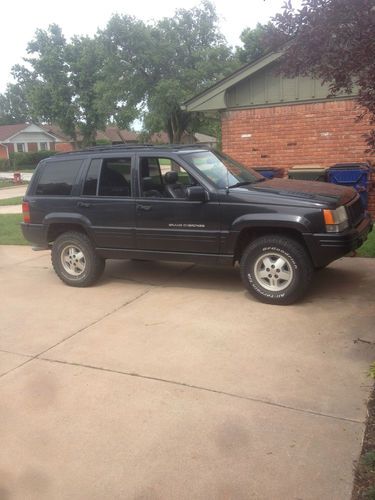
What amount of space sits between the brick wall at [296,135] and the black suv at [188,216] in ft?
12.5

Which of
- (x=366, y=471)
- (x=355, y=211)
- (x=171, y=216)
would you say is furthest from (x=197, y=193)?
(x=366, y=471)

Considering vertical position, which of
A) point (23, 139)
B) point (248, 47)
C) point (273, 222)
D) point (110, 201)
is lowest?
point (273, 222)

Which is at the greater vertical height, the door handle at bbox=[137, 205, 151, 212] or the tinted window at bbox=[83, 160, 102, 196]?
the tinted window at bbox=[83, 160, 102, 196]

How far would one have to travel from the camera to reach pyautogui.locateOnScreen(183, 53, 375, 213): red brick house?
991 centimetres

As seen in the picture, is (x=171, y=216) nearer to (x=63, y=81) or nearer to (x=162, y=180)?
(x=162, y=180)

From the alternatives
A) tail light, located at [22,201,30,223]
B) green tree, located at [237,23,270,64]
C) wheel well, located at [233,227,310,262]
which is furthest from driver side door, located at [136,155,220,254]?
green tree, located at [237,23,270,64]

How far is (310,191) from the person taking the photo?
590 cm

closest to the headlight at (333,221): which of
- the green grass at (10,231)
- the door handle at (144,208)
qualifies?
the door handle at (144,208)

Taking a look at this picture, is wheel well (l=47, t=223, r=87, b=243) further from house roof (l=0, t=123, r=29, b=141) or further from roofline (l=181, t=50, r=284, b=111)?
house roof (l=0, t=123, r=29, b=141)

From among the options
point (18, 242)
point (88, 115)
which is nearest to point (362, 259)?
point (18, 242)

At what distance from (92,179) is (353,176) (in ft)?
16.6

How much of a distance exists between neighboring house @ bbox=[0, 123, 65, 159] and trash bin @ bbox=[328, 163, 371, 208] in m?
54.7

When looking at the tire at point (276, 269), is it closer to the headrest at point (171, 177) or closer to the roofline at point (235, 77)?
the headrest at point (171, 177)

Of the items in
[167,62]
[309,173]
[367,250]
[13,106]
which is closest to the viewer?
[367,250]
